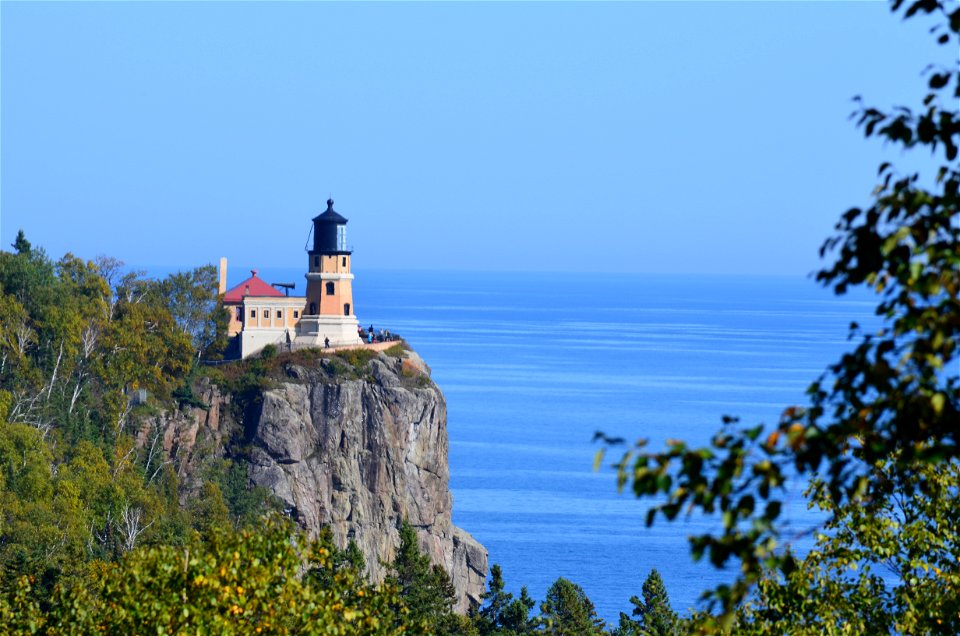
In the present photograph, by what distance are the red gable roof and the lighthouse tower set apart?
2.34 meters

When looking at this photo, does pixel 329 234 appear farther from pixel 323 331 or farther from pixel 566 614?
pixel 566 614

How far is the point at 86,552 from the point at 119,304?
26761 millimetres

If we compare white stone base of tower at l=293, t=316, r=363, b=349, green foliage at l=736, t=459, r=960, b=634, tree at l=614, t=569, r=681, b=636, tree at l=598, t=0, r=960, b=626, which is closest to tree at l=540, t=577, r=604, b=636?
tree at l=614, t=569, r=681, b=636

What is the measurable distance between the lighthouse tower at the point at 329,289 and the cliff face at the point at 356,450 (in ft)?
13.6

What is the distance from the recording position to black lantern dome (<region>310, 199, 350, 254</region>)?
97500 mm

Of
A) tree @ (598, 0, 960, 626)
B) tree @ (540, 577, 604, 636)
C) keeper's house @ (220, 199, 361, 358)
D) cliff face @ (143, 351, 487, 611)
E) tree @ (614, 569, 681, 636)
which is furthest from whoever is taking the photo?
keeper's house @ (220, 199, 361, 358)

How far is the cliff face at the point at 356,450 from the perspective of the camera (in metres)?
85.8

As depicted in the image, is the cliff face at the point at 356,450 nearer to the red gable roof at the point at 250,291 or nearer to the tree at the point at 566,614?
the red gable roof at the point at 250,291

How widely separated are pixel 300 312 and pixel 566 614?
38.4 metres

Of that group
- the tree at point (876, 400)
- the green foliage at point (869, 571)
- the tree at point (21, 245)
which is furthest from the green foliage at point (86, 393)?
the tree at point (876, 400)

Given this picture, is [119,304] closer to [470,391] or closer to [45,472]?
[45,472]

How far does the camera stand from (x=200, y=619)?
69.7ft

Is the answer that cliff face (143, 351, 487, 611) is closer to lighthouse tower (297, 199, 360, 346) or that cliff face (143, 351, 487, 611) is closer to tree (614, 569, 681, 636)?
lighthouse tower (297, 199, 360, 346)

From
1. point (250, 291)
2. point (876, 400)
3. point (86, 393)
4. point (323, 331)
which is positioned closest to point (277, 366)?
point (323, 331)
